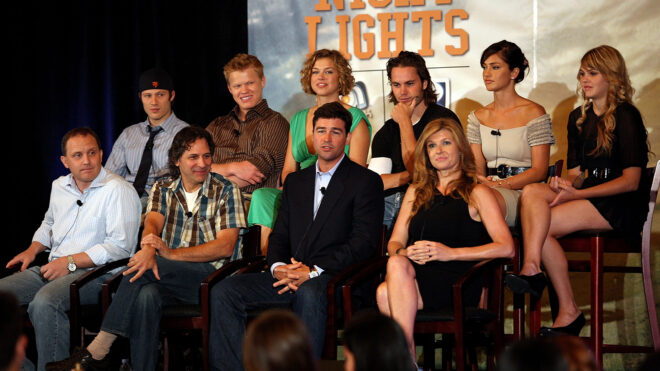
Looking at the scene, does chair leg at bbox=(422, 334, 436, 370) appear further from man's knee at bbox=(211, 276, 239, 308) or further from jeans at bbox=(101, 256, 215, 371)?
jeans at bbox=(101, 256, 215, 371)

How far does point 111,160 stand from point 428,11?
2.50 meters

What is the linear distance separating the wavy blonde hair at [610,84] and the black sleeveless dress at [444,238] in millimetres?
888

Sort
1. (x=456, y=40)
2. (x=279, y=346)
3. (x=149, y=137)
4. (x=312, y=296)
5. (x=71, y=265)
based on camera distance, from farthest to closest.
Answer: (x=456, y=40)
(x=149, y=137)
(x=71, y=265)
(x=312, y=296)
(x=279, y=346)

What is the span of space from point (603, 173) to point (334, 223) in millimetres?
1511

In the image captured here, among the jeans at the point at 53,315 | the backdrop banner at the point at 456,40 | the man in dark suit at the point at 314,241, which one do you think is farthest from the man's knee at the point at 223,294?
the backdrop banner at the point at 456,40

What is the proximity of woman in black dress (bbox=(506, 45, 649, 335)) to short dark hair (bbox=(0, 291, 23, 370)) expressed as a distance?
8.83 feet

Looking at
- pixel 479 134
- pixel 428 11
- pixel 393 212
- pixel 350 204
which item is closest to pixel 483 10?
pixel 428 11

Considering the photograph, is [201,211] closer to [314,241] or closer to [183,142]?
[183,142]

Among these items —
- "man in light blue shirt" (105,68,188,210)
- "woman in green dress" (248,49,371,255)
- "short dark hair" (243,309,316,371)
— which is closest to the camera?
"short dark hair" (243,309,316,371)

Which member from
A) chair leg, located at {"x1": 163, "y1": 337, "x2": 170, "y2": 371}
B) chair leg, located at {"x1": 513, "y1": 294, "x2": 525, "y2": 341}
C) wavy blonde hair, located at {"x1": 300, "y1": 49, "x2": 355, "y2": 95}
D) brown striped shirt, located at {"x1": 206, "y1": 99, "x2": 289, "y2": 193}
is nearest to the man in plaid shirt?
chair leg, located at {"x1": 163, "y1": 337, "x2": 170, "y2": 371}

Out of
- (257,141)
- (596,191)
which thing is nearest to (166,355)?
(257,141)

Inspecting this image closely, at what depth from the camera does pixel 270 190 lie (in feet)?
15.6

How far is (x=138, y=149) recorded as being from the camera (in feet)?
17.8

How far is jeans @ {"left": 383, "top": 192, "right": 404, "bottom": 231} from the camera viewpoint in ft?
15.4
